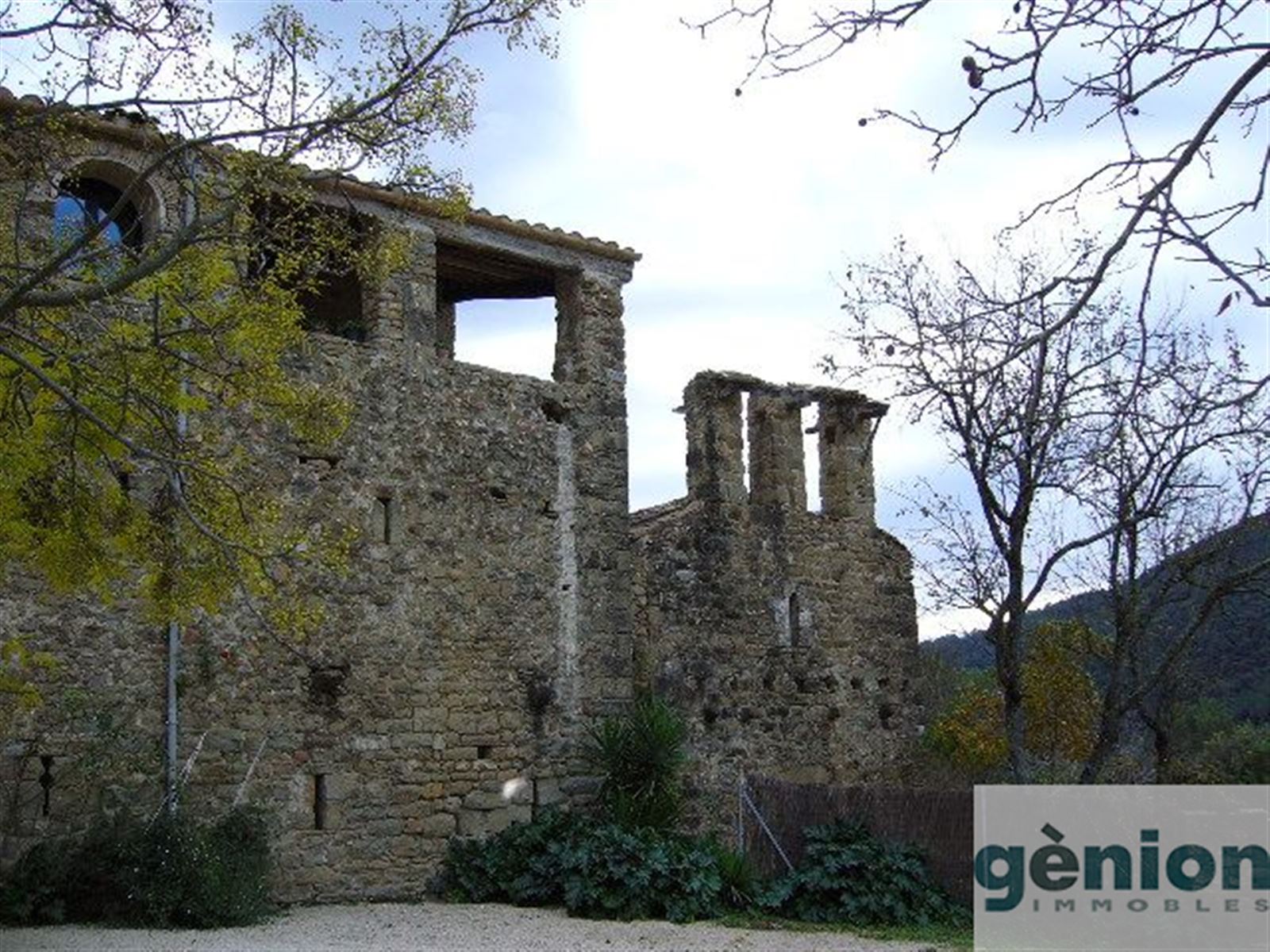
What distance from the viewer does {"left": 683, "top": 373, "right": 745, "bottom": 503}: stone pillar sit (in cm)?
1686

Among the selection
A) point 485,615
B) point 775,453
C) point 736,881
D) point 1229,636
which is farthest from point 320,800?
point 1229,636

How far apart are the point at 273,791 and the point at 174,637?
165cm

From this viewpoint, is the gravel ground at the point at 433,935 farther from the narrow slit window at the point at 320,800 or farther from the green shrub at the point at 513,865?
the narrow slit window at the point at 320,800

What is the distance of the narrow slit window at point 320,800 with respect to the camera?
13375 millimetres

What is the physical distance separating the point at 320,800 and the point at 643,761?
10.8 ft

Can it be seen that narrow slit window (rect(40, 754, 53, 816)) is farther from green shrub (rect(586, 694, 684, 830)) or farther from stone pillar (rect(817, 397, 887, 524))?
stone pillar (rect(817, 397, 887, 524))

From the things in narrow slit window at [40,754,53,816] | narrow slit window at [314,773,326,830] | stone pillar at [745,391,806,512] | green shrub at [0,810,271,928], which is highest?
stone pillar at [745,391,806,512]

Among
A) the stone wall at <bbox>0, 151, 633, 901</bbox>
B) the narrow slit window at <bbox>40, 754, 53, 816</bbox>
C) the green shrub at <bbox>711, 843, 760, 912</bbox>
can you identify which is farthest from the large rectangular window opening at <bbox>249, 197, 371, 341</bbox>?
the green shrub at <bbox>711, 843, 760, 912</bbox>

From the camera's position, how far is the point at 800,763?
17.1m

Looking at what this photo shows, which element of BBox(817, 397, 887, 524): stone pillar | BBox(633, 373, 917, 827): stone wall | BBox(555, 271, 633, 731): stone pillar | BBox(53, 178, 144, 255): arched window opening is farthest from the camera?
BBox(817, 397, 887, 524): stone pillar

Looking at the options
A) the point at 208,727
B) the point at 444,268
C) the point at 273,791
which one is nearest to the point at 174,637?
the point at 208,727

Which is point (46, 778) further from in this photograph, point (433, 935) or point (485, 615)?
point (485, 615)

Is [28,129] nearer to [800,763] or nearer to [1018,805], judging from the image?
[1018,805]

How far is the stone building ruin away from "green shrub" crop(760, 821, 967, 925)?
91.5 inches
